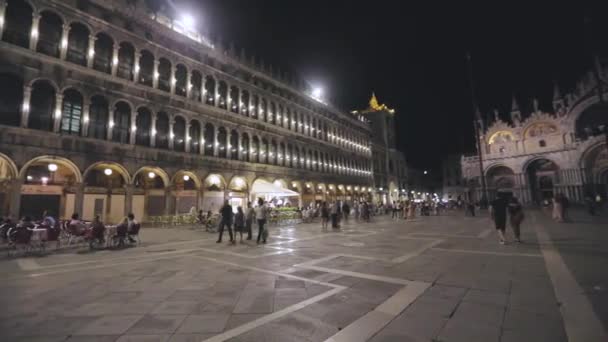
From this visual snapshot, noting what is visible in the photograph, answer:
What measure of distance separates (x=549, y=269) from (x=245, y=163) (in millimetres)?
23138

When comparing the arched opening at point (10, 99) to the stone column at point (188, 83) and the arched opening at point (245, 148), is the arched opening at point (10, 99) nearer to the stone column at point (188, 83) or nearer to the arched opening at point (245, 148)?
the stone column at point (188, 83)

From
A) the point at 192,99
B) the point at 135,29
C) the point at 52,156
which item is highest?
the point at 135,29

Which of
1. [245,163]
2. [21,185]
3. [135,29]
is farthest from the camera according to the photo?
[245,163]

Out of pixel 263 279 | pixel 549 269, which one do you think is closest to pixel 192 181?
pixel 263 279

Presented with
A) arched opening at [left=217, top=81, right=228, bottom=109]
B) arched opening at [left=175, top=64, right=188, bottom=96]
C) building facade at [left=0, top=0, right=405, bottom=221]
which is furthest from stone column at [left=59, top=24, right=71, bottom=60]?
arched opening at [left=217, top=81, right=228, bottom=109]

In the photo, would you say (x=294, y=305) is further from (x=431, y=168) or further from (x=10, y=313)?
(x=431, y=168)

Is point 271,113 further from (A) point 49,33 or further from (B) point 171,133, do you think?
(A) point 49,33

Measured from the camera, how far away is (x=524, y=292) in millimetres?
4512

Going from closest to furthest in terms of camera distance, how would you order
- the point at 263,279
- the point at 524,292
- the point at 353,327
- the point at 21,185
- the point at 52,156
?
the point at 353,327 < the point at 524,292 < the point at 263,279 < the point at 21,185 < the point at 52,156

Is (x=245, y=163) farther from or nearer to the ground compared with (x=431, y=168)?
nearer to the ground

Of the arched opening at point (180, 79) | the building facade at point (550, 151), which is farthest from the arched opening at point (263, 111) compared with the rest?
the building facade at point (550, 151)

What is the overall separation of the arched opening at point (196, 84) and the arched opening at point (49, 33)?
893 centimetres

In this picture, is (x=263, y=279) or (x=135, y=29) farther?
(x=135, y=29)

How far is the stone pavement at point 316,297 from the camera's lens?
3.31 m
